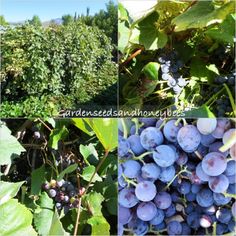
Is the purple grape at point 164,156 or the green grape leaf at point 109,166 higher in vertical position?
the purple grape at point 164,156

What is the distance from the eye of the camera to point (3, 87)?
0.65 meters

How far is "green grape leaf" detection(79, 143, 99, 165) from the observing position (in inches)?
26.9

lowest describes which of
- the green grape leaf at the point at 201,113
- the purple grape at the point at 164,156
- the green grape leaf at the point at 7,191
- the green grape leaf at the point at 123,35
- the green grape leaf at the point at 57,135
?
the green grape leaf at the point at 7,191

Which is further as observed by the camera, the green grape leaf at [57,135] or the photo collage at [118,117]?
the green grape leaf at [57,135]

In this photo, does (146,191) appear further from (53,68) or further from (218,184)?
(53,68)

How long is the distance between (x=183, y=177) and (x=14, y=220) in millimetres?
195

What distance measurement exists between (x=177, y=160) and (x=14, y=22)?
10.9 inches

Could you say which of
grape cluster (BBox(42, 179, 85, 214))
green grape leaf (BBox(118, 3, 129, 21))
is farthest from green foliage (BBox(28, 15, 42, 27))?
grape cluster (BBox(42, 179, 85, 214))

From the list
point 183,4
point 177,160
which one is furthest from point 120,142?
point 183,4

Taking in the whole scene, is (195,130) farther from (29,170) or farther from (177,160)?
(29,170)

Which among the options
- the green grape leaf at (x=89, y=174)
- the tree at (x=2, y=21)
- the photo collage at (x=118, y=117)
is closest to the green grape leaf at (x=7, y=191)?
the photo collage at (x=118, y=117)

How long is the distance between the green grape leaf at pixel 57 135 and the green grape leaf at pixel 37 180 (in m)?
0.04

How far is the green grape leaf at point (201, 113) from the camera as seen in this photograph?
0.56 meters

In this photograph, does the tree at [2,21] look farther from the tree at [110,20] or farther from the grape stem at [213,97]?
the grape stem at [213,97]
